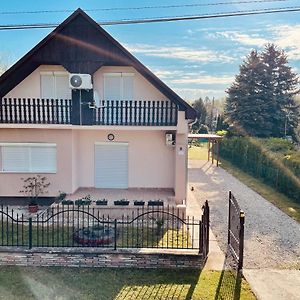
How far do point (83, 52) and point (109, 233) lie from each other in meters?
8.13

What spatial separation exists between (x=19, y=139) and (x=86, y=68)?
4.41 m

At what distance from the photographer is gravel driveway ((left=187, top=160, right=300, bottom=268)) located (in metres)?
10.7

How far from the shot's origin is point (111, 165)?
16.9 metres

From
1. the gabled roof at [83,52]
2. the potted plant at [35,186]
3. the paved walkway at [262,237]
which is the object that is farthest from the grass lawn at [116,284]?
the gabled roof at [83,52]

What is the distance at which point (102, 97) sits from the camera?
1641cm

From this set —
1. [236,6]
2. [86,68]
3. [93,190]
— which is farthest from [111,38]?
[93,190]

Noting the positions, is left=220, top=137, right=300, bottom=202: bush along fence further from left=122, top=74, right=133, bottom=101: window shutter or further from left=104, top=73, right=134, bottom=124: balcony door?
left=104, top=73, right=134, bottom=124: balcony door

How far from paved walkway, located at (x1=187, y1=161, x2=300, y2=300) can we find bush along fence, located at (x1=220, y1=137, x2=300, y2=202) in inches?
66.4

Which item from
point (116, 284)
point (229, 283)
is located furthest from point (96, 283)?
point (229, 283)

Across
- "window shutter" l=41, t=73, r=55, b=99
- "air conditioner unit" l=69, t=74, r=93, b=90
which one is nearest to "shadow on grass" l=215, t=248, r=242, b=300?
"air conditioner unit" l=69, t=74, r=93, b=90

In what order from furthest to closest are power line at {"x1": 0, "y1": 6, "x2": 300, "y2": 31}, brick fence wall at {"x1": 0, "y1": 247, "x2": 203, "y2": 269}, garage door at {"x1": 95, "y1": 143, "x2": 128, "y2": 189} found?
1. garage door at {"x1": 95, "y1": 143, "x2": 128, "y2": 189}
2. power line at {"x1": 0, "y1": 6, "x2": 300, "y2": 31}
3. brick fence wall at {"x1": 0, "y1": 247, "x2": 203, "y2": 269}

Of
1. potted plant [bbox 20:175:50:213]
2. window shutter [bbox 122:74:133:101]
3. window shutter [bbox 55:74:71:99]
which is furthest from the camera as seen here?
window shutter [bbox 122:74:133:101]

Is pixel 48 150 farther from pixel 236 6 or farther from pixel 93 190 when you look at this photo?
pixel 236 6


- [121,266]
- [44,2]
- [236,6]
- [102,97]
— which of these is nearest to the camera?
[121,266]
